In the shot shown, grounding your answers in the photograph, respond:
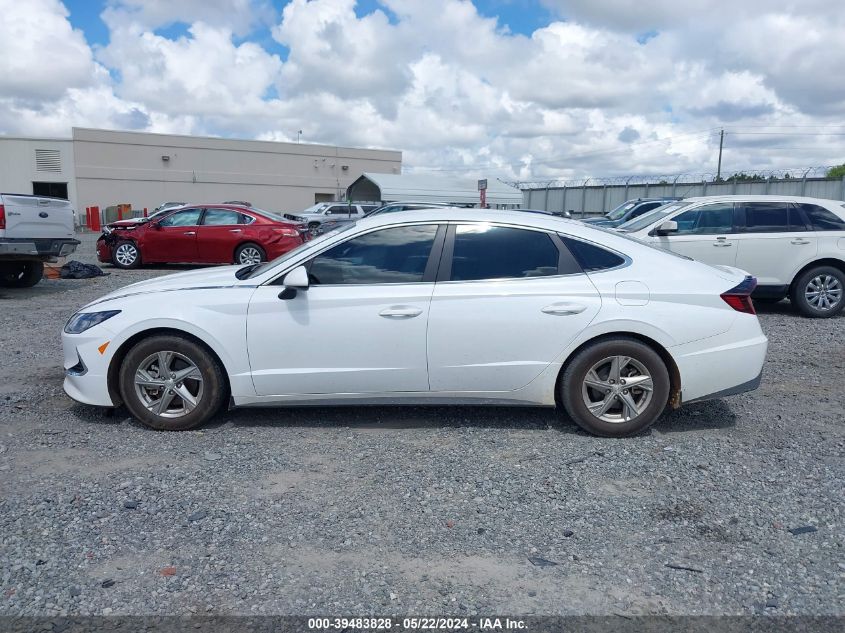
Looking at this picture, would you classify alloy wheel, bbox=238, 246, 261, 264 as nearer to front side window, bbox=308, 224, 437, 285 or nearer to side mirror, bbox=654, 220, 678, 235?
side mirror, bbox=654, 220, 678, 235

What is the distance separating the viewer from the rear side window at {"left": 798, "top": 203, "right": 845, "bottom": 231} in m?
10.1

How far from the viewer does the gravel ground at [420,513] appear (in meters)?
3.13

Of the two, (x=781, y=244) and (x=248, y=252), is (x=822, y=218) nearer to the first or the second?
(x=781, y=244)

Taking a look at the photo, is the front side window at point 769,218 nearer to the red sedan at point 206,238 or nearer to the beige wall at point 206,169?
the red sedan at point 206,238

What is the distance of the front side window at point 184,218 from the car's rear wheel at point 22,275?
12.2 feet

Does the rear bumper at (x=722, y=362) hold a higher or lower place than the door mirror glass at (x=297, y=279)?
lower

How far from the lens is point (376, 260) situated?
200 inches

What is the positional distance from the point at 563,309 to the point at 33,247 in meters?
9.50

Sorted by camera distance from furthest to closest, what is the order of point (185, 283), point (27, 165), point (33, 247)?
1. point (27, 165)
2. point (33, 247)
3. point (185, 283)

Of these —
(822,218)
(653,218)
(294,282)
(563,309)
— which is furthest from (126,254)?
(563,309)

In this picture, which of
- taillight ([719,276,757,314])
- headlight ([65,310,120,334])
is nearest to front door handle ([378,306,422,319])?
headlight ([65,310,120,334])

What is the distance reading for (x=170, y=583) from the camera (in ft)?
10.5

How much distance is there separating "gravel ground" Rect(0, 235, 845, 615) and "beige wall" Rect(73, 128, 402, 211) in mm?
50095

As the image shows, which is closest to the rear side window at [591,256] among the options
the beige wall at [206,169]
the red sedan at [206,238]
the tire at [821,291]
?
the tire at [821,291]
